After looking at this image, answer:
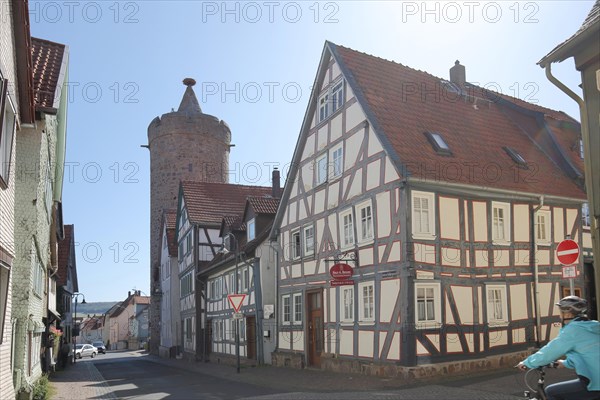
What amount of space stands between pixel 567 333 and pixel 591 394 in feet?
1.82

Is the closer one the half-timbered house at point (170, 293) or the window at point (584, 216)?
the window at point (584, 216)

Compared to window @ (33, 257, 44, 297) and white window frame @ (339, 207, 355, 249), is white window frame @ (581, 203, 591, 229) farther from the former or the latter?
window @ (33, 257, 44, 297)

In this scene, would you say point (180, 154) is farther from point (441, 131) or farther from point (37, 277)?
point (37, 277)

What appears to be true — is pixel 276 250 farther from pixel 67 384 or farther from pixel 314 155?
pixel 67 384

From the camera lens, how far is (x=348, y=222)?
64.8 feet

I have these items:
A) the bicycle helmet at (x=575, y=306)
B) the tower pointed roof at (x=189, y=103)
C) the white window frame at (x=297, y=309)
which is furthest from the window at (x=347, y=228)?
the tower pointed roof at (x=189, y=103)

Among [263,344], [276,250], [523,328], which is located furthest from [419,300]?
[263,344]

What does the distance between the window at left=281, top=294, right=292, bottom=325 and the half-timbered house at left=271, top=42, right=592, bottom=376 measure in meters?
0.13

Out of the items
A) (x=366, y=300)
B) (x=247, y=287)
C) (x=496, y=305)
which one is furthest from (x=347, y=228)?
(x=247, y=287)

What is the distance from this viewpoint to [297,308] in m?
23.0

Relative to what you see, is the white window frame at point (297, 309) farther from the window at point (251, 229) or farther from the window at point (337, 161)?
the window at point (251, 229)

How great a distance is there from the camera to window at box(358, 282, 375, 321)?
58.9 ft

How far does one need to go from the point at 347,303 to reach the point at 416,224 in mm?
Answer: 3905

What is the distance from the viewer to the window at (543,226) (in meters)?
19.4
